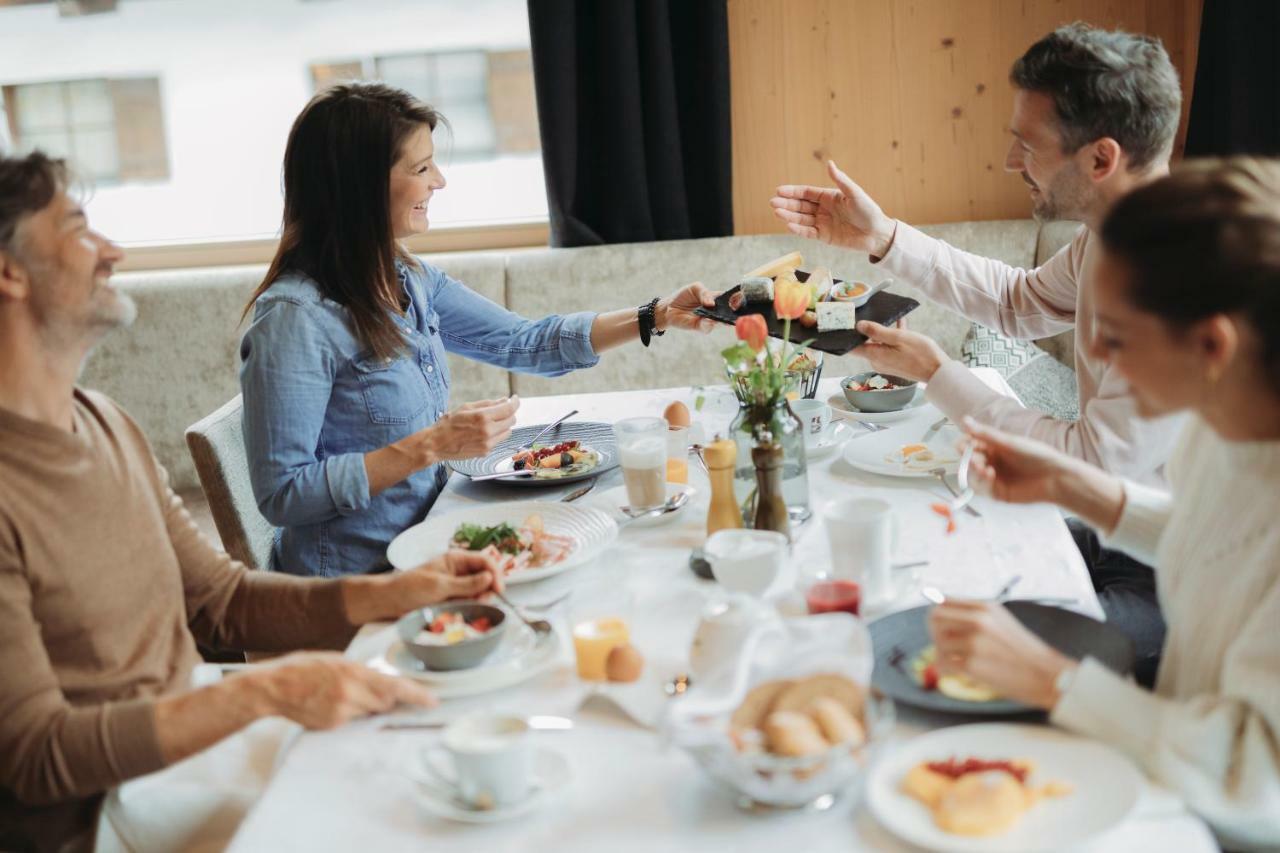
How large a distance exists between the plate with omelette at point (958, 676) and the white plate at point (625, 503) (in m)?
0.50

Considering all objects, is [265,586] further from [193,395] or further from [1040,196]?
[193,395]

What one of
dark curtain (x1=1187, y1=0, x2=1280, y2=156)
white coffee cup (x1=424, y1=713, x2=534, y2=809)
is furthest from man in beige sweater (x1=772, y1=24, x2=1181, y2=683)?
dark curtain (x1=1187, y1=0, x2=1280, y2=156)

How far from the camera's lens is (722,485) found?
5.35 feet

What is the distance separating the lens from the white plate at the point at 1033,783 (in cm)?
96

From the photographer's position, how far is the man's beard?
208cm

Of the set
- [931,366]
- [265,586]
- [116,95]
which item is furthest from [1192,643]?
[116,95]

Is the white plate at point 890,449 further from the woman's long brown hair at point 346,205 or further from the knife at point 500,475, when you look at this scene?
the woman's long brown hair at point 346,205

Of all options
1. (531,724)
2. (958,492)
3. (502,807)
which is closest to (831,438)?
(958,492)

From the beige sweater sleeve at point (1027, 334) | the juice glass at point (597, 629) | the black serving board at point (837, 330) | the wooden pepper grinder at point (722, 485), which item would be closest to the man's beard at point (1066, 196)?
the beige sweater sleeve at point (1027, 334)

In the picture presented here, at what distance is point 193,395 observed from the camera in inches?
143

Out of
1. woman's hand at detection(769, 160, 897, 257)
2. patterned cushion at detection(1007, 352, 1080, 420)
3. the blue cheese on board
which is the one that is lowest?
patterned cushion at detection(1007, 352, 1080, 420)

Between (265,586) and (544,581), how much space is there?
0.39 meters

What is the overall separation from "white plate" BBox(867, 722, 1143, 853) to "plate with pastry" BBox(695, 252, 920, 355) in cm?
107

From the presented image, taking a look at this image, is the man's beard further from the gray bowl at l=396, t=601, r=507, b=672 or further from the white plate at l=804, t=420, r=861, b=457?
the gray bowl at l=396, t=601, r=507, b=672
